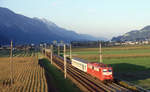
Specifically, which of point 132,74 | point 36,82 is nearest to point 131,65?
point 132,74

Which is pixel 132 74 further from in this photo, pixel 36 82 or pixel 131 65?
pixel 36 82

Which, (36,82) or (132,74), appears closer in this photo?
(36,82)

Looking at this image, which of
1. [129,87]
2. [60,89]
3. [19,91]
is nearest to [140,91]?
[129,87]

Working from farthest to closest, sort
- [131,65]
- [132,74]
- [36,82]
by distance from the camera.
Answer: [131,65] → [132,74] → [36,82]

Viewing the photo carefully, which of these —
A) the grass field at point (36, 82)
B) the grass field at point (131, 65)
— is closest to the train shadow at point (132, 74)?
the grass field at point (131, 65)

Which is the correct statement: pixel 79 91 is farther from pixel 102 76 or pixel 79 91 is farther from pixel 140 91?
pixel 140 91

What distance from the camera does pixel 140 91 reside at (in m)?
28.8

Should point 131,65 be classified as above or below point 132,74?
above

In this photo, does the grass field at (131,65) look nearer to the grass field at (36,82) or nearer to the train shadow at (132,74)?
the train shadow at (132,74)

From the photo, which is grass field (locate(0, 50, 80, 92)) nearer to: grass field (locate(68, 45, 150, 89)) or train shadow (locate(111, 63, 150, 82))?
train shadow (locate(111, 63, 150, 82))

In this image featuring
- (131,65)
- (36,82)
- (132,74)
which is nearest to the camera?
(36,82)

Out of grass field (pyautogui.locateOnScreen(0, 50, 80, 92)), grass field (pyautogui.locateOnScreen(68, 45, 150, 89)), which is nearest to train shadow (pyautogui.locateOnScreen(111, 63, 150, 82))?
grass field (pyautogui.locateOnScreen(68, 45, 150, 89))

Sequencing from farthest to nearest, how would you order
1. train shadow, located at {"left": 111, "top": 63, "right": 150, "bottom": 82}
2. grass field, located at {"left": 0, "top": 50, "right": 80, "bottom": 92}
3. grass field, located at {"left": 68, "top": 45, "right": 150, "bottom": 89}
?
train shadow, located at {"left": 111, "top": 63, "right": 150, "bottom": 82} < grass field, located at {"left": 68, "top": 45, "right": 150, "bottom": 89} < grass field, located at {"left": 0, "top": 50, "right": 80, "bottom": 92}

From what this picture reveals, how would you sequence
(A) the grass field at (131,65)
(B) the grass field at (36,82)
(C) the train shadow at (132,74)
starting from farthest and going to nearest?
(C) the train shadow at (132,74), (A) the grass field at (131,65), (B) the grass field at (36,82)
